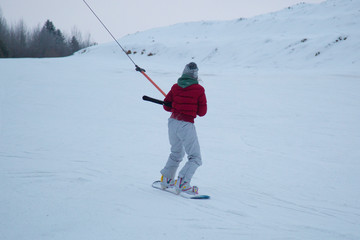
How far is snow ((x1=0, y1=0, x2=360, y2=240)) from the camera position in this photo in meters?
3.25

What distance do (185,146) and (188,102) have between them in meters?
0.62

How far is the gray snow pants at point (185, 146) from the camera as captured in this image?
13.1 ft

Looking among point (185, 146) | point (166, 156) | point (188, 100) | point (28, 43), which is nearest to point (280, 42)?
point (166, 156)

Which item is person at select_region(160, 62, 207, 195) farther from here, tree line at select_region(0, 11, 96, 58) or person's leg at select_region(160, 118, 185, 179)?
tree line at select_region(0, 11, 96, 58)

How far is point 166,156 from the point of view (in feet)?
20.9

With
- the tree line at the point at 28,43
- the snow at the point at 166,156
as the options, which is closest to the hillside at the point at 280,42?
the snow at the point at 166,156

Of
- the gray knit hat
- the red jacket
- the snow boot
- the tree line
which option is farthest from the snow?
the tree line

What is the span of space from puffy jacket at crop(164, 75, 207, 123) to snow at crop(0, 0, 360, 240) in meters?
1.18

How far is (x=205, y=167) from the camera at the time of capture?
5.78m

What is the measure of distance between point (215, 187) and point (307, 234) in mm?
1765

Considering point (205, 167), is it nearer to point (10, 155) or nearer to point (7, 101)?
point (10, 155)

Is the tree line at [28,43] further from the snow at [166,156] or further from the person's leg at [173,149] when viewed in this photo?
the person's leg at [173,149]

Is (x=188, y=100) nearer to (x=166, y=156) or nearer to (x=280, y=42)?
(x=166, y=156)

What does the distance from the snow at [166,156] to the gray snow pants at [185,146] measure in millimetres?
403
